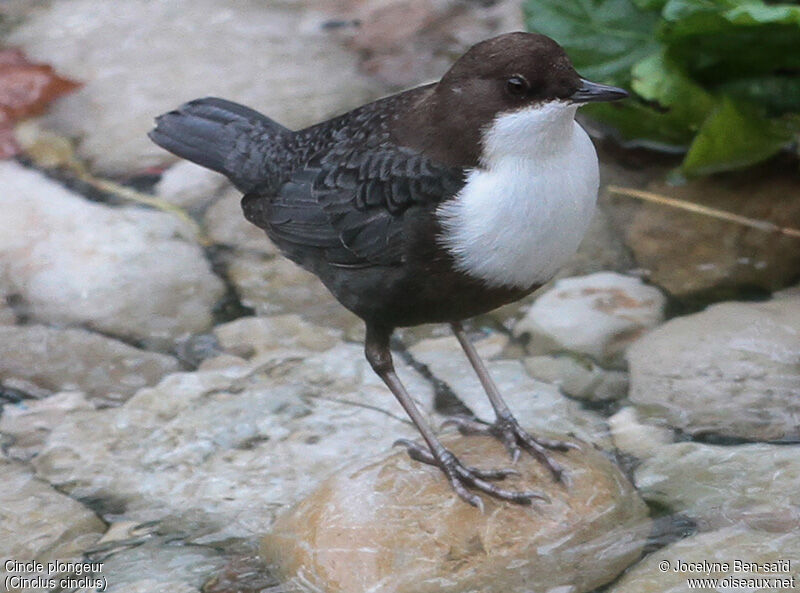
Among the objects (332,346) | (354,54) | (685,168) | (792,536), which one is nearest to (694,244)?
(685,168)

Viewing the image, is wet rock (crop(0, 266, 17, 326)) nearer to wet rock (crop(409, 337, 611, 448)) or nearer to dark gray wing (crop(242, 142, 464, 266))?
dark gray wing (crop(242, 142, 464, 266))

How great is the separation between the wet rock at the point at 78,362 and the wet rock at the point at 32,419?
63 millimetres

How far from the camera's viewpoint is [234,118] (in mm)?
3889

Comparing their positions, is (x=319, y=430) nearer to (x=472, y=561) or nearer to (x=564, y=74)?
(x=472, y=561)

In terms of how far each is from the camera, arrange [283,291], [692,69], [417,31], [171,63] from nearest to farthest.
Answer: [283,291]
[692,69]
[171,63]
[417,31]

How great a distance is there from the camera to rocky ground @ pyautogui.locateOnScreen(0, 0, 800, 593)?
3105 millimetres

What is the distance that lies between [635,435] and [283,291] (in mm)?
1529

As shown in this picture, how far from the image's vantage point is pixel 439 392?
395cm

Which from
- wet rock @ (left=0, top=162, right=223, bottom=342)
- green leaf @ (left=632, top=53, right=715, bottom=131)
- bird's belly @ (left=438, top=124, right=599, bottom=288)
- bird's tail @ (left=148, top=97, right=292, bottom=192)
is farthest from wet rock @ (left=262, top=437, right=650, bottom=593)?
green leaf @ (left=632, top=53, right=715, bottom=131)

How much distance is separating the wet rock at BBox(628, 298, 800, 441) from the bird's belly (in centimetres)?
87

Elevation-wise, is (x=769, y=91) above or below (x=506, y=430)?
above

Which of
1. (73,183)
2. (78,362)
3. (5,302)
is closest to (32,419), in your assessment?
(78,362)

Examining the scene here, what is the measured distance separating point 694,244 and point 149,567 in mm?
2439

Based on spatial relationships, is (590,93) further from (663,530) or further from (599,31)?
(599,31)
